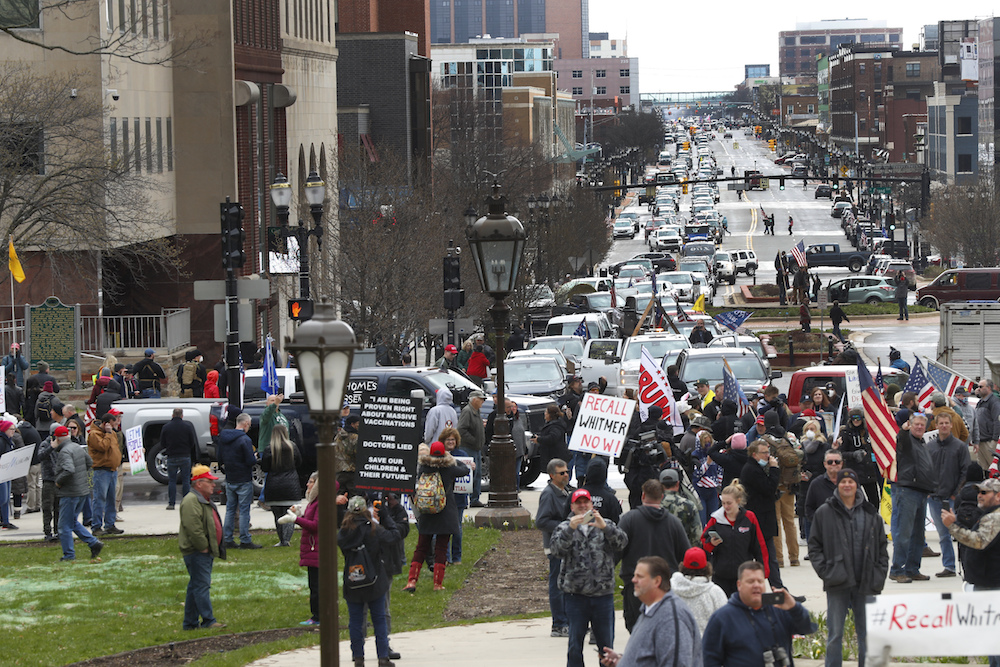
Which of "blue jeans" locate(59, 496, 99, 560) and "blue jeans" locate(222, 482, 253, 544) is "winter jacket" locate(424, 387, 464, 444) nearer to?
"blue jeans" locate(222, 482, 253, 544)

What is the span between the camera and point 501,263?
59.5 feet

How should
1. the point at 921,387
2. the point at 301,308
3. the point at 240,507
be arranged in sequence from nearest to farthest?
the point at 240,507 → the point at 921,387 → the point at 301,308

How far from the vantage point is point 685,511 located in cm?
1227

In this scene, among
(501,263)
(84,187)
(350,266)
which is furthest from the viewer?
(350,266)

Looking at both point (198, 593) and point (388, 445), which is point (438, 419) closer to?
point (388, 445)

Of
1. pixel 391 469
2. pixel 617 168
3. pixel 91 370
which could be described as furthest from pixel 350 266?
pixel 617 168

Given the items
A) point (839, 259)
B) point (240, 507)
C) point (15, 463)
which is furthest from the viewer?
point (839, 259)

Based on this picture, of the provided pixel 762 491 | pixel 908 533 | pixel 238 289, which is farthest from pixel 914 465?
pixel 238 289

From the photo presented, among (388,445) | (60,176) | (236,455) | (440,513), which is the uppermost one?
(60,176)

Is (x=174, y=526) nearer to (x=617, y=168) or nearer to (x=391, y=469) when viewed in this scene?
(x=391, y=469)

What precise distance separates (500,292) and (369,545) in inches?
268

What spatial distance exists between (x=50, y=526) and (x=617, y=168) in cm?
15617

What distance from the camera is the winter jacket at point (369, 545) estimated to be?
465 inches

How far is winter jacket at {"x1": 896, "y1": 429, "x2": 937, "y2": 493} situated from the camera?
14828 mm
